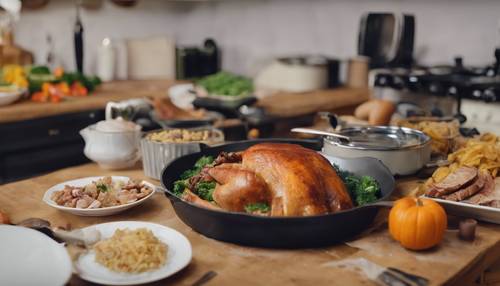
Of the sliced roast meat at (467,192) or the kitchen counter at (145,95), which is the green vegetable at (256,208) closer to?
the sliced roast meat at (467,192)

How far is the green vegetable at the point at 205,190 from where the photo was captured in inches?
55.1

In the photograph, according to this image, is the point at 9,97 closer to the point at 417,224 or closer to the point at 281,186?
the point at 281,186

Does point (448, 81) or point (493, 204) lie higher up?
point (448, 81)

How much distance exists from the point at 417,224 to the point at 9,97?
264cm

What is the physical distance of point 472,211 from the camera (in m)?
1.44

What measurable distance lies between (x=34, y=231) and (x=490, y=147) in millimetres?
1332

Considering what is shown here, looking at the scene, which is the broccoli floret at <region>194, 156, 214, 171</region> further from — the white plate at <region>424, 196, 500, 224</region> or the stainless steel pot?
the white plate at <region>424, 196, 500, 224</region>

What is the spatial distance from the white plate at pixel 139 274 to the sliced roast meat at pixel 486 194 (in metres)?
0.75

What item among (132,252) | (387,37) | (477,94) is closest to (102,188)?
(132,252)

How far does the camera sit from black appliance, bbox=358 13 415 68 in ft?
11.6

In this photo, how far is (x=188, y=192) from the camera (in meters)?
1.39

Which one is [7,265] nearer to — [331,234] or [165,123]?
[331,234]

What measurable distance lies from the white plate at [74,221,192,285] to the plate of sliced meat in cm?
68

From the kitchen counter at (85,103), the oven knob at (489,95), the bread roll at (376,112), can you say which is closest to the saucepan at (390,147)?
the bread roll at (376,112)
